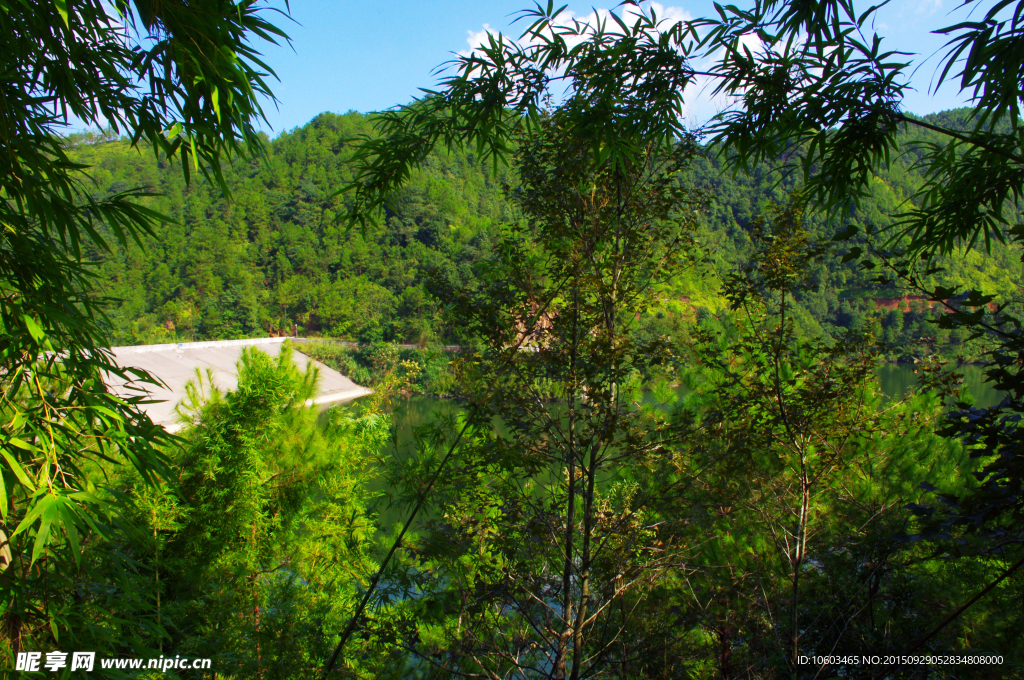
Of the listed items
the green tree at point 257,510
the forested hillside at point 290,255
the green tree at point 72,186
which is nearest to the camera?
the green tree at point 72,186

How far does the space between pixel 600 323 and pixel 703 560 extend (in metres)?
1.71

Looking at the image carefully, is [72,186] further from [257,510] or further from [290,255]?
[290,255]

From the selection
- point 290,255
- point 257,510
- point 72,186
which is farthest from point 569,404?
point 290,255

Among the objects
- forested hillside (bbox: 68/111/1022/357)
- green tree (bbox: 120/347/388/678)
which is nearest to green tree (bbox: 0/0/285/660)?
green tree (bbox: 120/347/388/678)

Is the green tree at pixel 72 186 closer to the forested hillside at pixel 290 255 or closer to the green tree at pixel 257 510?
the green tree at pixel 257 510

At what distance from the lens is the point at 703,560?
315cm

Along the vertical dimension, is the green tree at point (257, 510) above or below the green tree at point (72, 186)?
below

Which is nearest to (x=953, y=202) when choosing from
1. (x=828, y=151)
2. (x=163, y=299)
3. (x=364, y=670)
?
(x=828, y=151)

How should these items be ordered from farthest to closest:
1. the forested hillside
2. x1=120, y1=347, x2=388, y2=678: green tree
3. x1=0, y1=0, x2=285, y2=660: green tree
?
the forested hillside → x1=120, y1=347, x2=388, y2=678: green tree → x1=0, y1=0, x2=285, y2=660: green tree

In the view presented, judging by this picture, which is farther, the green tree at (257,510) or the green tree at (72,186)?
the green tree at (257,510)

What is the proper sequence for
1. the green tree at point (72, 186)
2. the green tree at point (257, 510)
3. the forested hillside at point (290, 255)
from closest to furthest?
1. the green tree at point (72, 186)
2. the green tree at point (257, 510)
3. the forested hillside at point (290, 255)

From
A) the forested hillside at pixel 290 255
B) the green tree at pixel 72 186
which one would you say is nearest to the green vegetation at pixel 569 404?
the green tree at pixel 72 186

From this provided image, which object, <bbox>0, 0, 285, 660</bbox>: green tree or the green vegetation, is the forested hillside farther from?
<bbox>0, 0, 285, 660</bbox>: green tree

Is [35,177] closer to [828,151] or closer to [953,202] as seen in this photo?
[828,151]
